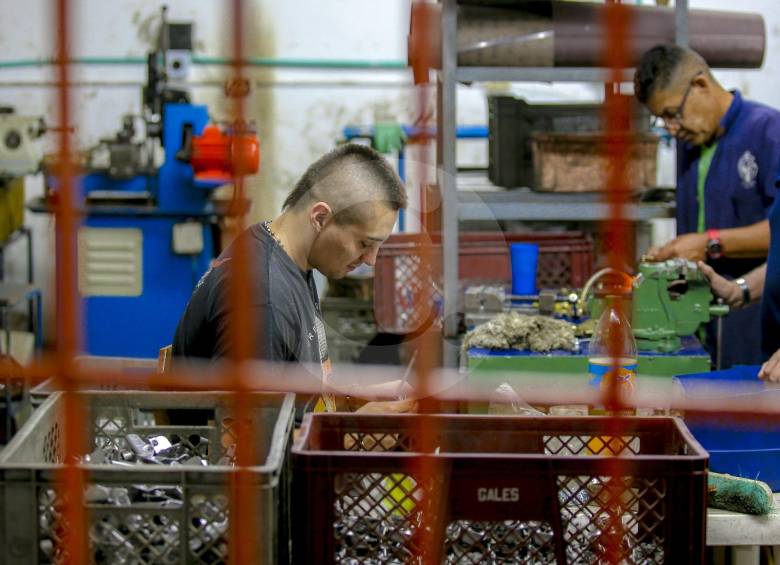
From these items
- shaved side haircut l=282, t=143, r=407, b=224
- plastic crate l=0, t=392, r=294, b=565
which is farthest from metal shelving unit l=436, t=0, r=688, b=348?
plastic crate l=0, t=392, r=294, b=565

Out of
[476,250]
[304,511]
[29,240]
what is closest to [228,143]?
[476,250]

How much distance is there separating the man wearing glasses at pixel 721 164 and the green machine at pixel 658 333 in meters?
0.56

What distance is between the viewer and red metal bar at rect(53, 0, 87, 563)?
51.9 inches

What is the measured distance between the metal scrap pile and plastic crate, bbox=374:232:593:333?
2.02 ft

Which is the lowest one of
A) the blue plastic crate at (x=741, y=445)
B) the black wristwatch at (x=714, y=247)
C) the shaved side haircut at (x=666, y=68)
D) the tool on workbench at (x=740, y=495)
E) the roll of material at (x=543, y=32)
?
the tool on workbench at (x=740, y=495)

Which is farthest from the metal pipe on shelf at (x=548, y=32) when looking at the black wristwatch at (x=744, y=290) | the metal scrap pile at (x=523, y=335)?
the metal scrap pile at (x=523, y=335)

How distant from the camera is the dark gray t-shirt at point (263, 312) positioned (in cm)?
228

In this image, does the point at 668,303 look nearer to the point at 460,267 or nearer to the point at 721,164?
the point at 721,164

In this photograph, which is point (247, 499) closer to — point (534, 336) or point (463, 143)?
point (534, 336)

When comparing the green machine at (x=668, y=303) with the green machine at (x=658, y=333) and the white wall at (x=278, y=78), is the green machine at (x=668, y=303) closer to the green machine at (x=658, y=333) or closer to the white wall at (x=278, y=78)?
the green machine at (x=658, y=333)

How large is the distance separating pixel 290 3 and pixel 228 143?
247 centimetres

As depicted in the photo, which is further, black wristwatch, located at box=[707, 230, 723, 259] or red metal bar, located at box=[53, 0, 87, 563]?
black wristwatch, located at box=[707, 230, 723, 259]

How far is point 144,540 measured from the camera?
1.47 metres

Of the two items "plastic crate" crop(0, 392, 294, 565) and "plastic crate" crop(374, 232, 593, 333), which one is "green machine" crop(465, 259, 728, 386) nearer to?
"plastic crate" crop(374, 232, 593, 333)
